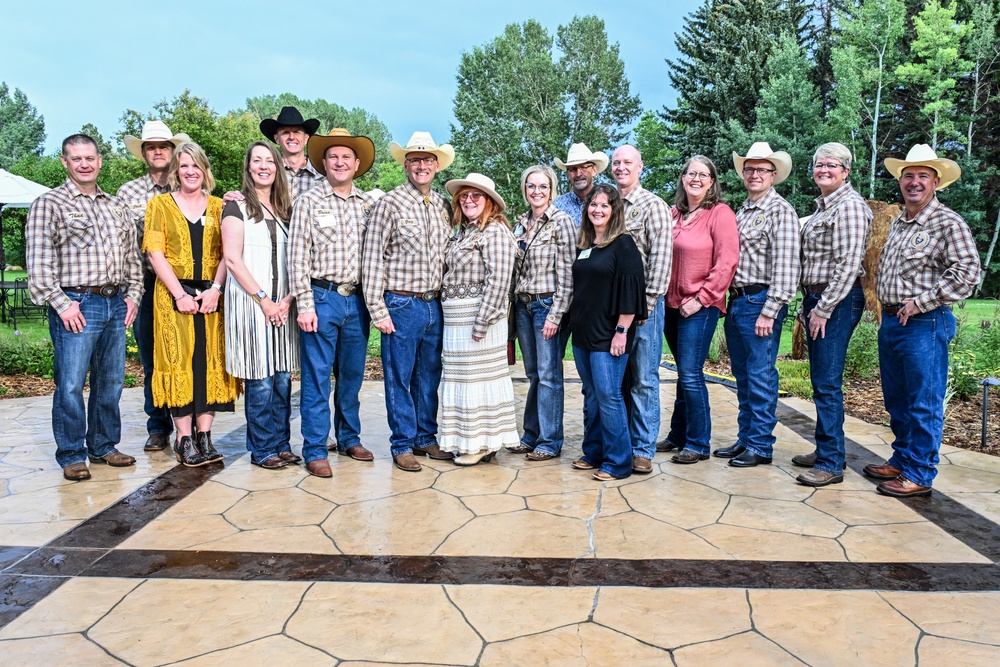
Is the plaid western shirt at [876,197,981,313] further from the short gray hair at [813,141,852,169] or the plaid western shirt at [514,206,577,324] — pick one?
the plaid western shirt at [514,206,577,324]

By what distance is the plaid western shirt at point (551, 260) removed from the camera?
4.44 meters

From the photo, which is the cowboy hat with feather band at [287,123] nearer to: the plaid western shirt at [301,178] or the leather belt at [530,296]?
the plaid western shirt at [301,178]

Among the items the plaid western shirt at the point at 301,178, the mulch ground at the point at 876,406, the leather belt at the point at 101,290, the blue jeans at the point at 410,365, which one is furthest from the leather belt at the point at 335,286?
the mulch ground at the point at 876,406

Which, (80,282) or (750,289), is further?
(750,289)

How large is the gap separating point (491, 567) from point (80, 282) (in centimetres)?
303

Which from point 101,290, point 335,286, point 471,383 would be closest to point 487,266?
point 471,383

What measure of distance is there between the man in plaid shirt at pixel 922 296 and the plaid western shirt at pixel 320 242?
10.3 ft

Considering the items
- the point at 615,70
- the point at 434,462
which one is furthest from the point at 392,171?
the point at 434,462

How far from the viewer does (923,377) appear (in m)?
3.96

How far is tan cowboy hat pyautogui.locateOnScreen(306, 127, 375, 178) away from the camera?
448 cm

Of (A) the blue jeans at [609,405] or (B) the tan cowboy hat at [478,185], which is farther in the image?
(B) the tan cowboy hat at [478,185]

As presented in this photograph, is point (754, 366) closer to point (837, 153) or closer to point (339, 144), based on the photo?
point (837, 153)

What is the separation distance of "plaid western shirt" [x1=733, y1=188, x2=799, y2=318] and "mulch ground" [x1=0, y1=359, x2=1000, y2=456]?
218 centimetres

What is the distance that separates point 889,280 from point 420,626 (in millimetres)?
3186
